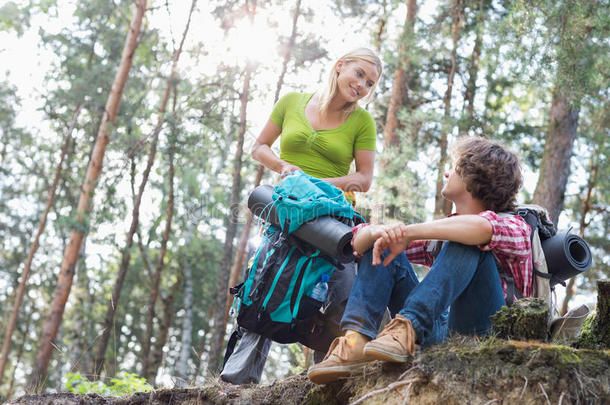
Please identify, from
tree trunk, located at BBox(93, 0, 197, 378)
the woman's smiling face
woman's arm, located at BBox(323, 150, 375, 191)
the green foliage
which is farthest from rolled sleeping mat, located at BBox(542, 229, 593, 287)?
tree trunk, located at BBox(93, 0, 197, 378)

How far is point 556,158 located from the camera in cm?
837

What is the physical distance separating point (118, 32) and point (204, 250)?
6995 millimetres

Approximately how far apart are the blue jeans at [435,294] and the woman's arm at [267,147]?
3.49 ft

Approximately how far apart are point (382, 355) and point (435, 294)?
0.36m

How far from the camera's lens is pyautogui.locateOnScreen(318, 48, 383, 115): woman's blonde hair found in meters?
3.43

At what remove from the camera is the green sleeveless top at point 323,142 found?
3.42 metres

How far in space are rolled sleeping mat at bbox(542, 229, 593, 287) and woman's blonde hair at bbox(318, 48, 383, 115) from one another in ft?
4.63

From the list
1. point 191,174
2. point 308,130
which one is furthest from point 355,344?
point 191,174

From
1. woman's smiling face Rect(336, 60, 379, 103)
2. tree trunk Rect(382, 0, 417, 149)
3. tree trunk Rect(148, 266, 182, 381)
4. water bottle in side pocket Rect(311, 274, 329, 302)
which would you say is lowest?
tree trunk Rect(148, 266, 182, 381)

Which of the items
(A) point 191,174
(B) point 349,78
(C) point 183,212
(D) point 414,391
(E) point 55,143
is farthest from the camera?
(E) point 55,143

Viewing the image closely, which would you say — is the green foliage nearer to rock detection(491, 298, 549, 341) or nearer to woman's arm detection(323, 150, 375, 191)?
woman's arm detection(323, 150, 375, 191)

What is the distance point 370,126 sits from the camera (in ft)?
11.7

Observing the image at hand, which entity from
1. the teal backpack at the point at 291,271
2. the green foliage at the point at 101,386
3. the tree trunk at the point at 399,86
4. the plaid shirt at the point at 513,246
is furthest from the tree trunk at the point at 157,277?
the plaid shirt at the point at 513,246

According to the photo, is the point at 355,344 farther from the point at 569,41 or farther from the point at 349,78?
the point at 569,41
